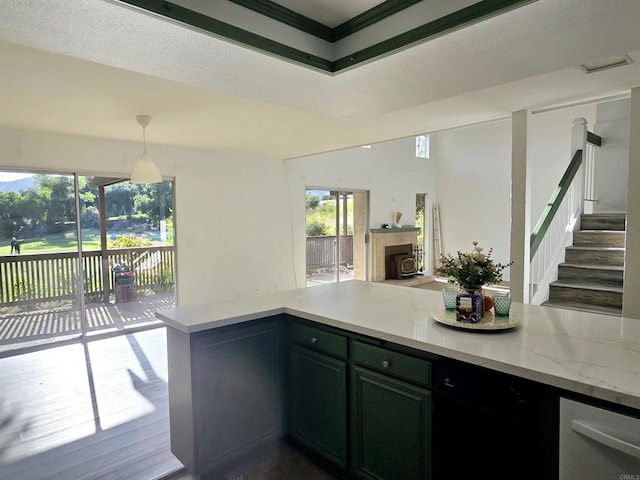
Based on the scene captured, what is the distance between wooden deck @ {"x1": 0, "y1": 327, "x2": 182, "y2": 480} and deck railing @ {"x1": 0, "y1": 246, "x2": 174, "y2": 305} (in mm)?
687

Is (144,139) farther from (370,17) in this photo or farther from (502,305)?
(502,305)

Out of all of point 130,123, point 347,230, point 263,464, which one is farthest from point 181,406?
point 347,230

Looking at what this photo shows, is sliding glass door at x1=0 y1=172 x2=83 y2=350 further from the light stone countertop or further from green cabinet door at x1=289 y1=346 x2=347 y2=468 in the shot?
green cabinet door at x1=289 y1=346 x2=347 y2=468

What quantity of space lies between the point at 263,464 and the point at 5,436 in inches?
70.9

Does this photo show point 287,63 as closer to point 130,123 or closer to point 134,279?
point 130,123

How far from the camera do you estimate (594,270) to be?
13.0 feet

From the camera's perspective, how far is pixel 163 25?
5.56 feet

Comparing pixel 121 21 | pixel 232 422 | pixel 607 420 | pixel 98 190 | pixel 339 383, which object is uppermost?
pixel 121 21

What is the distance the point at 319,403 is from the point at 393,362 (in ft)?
2.03

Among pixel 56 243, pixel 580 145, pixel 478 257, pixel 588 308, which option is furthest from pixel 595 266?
pixel 56 243

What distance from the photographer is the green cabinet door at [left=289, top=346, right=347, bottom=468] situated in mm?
2051

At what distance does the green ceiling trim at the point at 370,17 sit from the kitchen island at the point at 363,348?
1566mm

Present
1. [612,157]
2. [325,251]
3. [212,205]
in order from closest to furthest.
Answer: [612,157] → [212,205] → [325,251]

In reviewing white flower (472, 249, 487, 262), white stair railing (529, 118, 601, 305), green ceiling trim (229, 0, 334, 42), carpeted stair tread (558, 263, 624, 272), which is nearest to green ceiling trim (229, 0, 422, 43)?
green ceiling trim (229, 0, 334, 42)
